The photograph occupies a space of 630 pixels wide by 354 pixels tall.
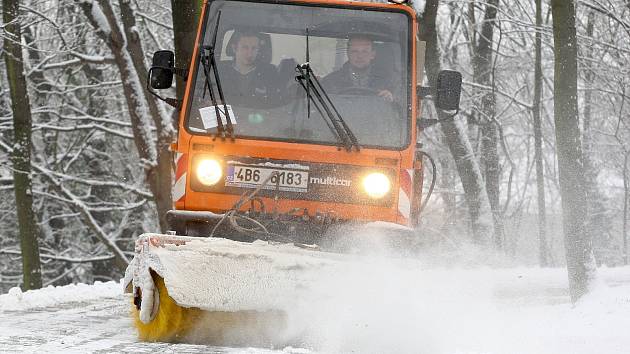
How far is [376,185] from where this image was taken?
7.40 metres

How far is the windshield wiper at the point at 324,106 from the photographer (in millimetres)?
7402

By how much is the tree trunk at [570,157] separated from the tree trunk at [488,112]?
9457mm

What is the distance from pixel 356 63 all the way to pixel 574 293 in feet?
11.7

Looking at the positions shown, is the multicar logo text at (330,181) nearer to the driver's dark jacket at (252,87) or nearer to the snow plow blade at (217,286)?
the driver's dark jacket at (252,87)

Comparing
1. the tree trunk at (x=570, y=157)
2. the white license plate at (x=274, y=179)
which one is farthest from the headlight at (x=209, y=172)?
the tree trunk at (x=570, y=157)

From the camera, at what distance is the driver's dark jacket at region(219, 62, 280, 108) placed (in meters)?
7.61

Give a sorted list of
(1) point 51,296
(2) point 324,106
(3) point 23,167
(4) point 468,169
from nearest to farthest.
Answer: (2) point 324,106 < (1) point 51,296 < (3) point 23,167 < (4) point 468,169

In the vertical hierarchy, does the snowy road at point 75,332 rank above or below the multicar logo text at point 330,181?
below

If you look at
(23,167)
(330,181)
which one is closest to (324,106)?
(330,181)

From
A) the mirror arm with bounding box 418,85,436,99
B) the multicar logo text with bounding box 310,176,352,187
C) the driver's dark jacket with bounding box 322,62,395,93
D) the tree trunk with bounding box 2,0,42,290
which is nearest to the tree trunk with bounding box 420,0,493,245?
the tree trunk with bounding box 2,0,42,290

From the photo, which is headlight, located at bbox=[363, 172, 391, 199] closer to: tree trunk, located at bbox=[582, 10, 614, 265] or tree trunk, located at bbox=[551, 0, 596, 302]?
tree trunk, located at bbox=[551, 0, 596, 302]

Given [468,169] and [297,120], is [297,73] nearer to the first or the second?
[297,120]

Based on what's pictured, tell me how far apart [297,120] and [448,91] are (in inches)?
46.8

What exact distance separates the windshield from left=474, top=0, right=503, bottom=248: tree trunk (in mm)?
11686
